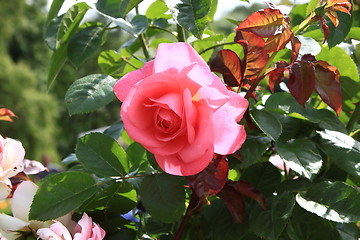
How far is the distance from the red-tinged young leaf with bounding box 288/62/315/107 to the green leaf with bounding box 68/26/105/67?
0.25m

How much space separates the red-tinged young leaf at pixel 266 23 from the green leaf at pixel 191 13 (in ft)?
0.12

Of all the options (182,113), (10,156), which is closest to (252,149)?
(182,113)

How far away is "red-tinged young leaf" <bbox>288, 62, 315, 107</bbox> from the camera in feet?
1.53

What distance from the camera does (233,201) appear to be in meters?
0.49

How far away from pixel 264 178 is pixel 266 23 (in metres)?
0.18

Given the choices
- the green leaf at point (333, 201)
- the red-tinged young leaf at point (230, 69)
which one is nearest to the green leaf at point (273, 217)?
the green leaf at point (333, 201)

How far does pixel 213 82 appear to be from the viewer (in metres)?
0.40

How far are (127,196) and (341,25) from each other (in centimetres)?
28

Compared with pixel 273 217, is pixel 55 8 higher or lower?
higher

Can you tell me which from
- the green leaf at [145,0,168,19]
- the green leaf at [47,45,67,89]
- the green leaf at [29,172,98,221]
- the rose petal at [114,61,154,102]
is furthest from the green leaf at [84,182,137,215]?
the green leaf at [145,0,168,19]

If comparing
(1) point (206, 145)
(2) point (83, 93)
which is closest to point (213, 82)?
(1) point (206, 145)

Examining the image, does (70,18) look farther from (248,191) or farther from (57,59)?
(248,191)

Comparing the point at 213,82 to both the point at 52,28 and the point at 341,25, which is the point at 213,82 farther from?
the point at 52,28

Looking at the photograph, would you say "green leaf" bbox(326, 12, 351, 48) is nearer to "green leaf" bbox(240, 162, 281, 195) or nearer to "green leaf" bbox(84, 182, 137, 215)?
"green leaf" bbox(240, 162, 281, 195)
